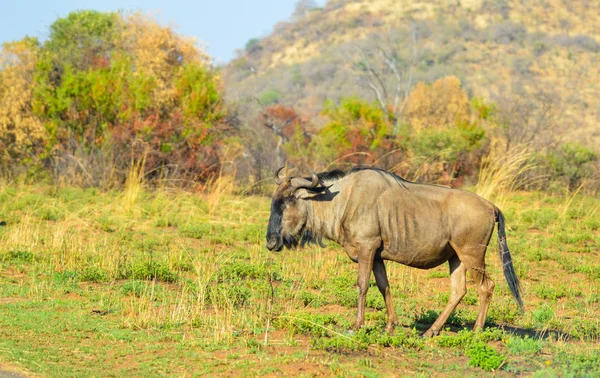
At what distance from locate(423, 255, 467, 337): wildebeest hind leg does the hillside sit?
32760 millimetres

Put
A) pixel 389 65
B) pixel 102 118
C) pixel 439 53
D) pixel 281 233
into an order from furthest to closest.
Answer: pixel 439 53, pixel 389 65, pixel 102 118, pixel 281 233

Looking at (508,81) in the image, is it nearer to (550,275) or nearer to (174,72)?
(174,72)

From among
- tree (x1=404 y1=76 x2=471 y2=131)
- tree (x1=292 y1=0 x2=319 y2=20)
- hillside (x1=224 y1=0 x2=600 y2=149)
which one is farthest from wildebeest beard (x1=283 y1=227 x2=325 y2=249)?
tree (x1=292 y1=0 x2=319 y2=20)

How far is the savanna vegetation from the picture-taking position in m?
7.48

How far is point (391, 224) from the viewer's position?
27.2 feet

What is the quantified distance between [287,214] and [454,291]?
1882mm

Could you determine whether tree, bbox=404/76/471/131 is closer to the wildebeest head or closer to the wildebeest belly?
the wildebeest head

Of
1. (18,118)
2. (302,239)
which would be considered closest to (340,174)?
(302,239)

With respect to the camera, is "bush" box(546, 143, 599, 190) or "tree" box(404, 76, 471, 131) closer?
"bush" box(546, 143, 599, 190)

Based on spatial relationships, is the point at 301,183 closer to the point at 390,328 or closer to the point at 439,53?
the point at 390,328

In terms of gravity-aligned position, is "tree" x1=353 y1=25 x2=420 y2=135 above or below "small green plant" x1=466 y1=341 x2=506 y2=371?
above

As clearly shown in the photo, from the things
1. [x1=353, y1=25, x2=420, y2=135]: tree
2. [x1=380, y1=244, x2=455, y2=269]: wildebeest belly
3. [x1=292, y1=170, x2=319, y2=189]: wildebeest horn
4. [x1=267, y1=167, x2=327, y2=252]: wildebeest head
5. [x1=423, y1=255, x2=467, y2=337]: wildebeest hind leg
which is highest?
[x1=353, y1=25, x2=420, y2=135]: tree

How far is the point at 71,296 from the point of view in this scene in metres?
9.74

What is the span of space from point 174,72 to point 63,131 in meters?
6.01
